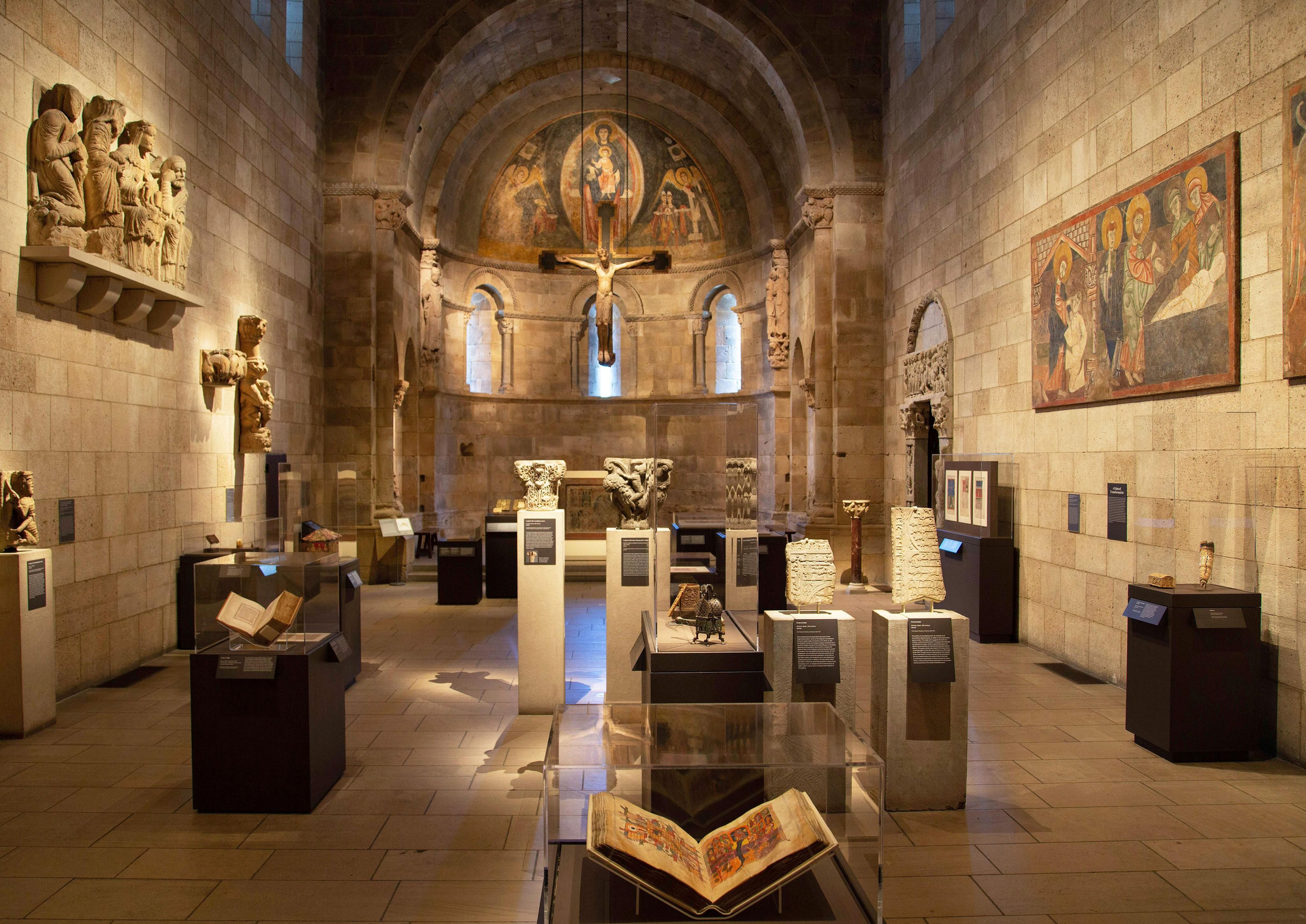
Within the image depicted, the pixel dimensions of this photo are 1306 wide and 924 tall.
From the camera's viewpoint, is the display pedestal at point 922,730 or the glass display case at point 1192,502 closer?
the display pedestal at point 922,730

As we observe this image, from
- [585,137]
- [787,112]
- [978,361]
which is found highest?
[585,137]

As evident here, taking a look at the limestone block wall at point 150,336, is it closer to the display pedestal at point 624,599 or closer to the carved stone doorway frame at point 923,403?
the display pedestal at point 624,599

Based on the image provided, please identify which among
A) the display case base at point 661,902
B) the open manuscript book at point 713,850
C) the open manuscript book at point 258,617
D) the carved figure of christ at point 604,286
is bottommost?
the display case base at point 661,902

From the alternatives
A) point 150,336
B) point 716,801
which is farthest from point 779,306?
point 716,801

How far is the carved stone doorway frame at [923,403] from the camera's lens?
1124cm

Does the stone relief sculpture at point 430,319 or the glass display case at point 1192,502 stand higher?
the stone relief sculpture at point 430,319

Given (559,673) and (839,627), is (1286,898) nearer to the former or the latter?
(839,627)

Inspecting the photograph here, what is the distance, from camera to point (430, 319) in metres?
17.7

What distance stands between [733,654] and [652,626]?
71 centimetres

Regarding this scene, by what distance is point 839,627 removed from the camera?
4680mm

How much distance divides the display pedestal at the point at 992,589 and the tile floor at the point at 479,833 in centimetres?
241

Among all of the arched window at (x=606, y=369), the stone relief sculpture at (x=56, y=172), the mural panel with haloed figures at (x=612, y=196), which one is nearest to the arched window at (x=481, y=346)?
the mural panel with haloed figures at (x=612, y=196)

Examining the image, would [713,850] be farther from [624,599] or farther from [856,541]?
[856,541]

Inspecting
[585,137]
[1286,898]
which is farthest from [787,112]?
[1286,898]
